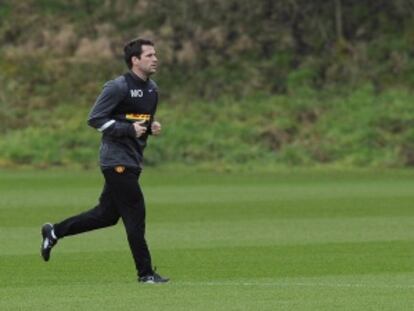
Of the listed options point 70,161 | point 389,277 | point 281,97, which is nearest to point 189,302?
point 389,277

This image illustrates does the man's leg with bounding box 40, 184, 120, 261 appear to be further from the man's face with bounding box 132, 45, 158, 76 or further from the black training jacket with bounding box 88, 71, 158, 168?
the man's face with bounding box 132, 45, 158, 76

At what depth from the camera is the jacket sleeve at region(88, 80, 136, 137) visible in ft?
47.6

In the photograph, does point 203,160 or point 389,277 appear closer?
point 389,277

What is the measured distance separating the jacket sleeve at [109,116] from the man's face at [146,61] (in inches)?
10.8

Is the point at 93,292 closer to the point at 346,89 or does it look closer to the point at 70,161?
the point at 70,161

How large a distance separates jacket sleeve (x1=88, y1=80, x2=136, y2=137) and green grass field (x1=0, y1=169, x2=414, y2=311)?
4.59ft

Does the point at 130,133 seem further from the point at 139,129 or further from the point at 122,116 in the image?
the point at 122,116

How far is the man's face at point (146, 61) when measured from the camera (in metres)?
14.6

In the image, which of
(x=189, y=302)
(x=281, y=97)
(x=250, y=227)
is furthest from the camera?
(x=281, y=97)

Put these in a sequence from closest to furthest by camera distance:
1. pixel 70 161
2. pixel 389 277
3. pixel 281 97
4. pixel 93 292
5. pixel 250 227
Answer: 1. pixel 93 292
2. pixel 389 277
3. pixel 250 227
4. pixel 70 161
5. pixel 281 97

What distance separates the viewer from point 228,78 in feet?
150

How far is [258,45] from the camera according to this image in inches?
1870

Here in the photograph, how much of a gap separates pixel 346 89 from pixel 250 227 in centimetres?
2306

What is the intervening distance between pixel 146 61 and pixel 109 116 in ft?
→ 2.01
